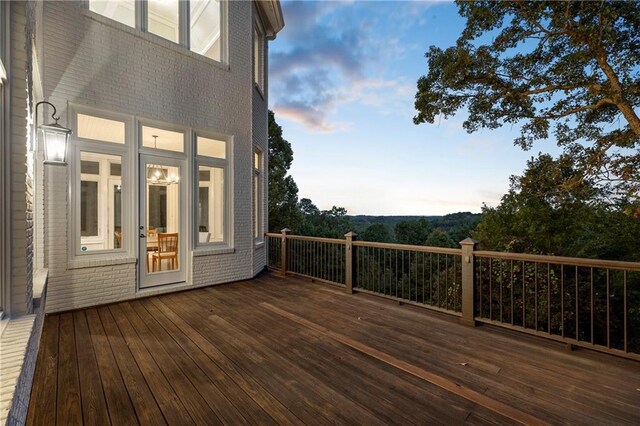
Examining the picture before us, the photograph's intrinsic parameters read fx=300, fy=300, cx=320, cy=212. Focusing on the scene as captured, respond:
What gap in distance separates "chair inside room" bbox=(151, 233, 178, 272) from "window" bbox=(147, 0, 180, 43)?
125 inches

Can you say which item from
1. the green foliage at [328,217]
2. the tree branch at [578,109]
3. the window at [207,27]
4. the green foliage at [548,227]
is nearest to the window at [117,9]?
the window at [207,27]

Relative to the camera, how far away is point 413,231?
3203cm

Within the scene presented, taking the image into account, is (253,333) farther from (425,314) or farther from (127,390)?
(425,314)

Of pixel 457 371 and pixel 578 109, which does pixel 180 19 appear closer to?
pixel 457 371

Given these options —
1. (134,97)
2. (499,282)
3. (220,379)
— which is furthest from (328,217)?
(220,379)

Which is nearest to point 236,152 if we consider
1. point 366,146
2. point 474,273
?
point 474,273

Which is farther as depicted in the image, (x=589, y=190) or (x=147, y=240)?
(x=589, y=190)

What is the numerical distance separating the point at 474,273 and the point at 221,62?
17.1 feet

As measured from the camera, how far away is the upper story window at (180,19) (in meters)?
4.36

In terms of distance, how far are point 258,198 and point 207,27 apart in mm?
3286

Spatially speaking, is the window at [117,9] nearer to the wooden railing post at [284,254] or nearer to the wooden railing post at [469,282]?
the wooden railing post at [284,254]

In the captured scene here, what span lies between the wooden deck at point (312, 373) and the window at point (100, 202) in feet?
3.32

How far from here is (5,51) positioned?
1.76 metres

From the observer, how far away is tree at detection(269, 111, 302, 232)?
12625mm
